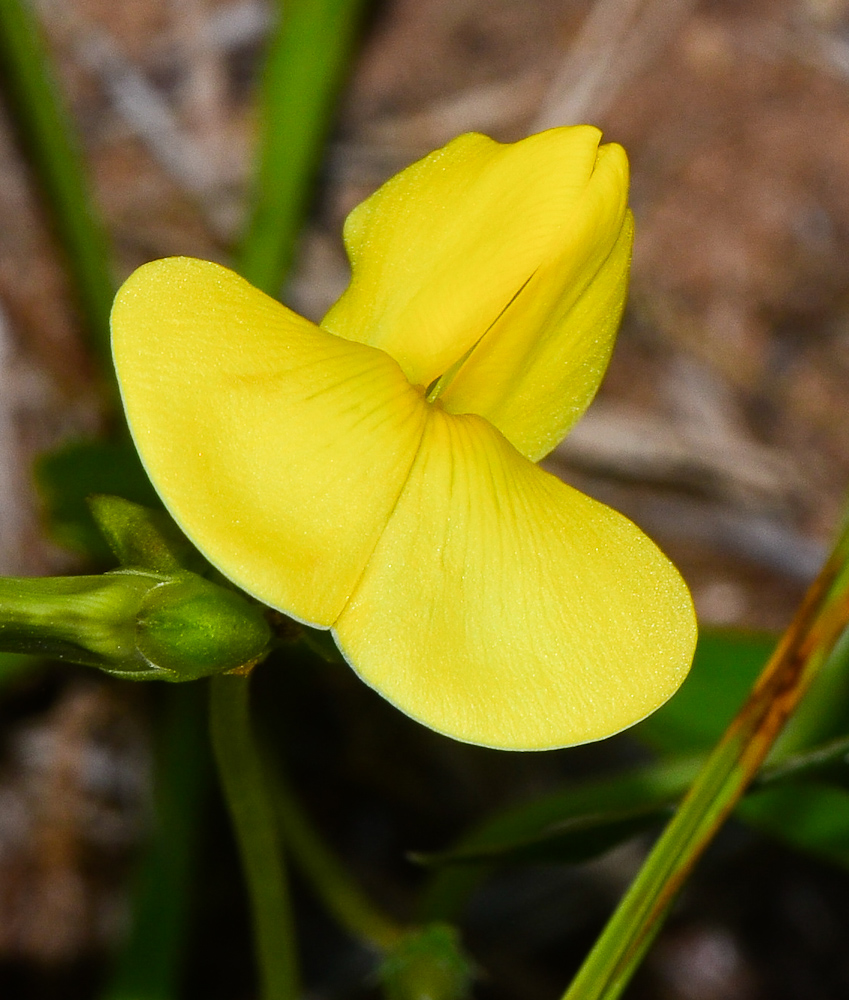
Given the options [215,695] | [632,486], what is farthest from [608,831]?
[632,486]

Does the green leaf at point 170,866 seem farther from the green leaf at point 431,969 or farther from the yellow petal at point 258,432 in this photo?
the yellow petal at point 258,432

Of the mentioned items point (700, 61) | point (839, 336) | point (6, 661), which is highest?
point (700, 61)

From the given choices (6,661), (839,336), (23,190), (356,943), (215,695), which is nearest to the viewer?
(215,695)

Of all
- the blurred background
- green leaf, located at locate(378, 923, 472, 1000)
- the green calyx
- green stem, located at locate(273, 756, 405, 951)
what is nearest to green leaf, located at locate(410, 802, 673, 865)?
green leaf, located at locate(378, 923, 472, 1000)

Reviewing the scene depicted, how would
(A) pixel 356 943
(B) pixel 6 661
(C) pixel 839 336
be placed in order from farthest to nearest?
1. (C) pixel 839 336
2. (A) pixel 356 943
3. (B) pixel 6 661

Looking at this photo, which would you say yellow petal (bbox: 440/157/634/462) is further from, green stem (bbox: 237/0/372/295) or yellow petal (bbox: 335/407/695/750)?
green stem (bbox: 237/0/372/295)

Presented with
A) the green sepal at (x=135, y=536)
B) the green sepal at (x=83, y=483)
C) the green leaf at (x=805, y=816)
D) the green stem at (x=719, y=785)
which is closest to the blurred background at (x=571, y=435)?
the green sepal at (x=83, y=483)

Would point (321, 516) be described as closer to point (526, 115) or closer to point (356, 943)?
point (356, 943)
